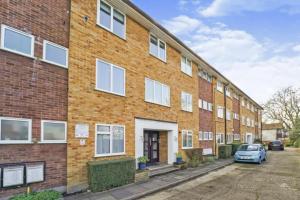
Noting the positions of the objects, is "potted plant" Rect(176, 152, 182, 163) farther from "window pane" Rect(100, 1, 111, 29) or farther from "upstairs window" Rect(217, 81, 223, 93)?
"upstairs window" Rect(217, 81, 223, 93)

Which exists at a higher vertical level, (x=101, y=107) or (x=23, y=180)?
(x=101, y=107)

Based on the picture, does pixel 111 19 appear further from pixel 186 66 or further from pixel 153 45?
pixel 186 66

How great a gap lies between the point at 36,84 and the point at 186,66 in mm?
13271

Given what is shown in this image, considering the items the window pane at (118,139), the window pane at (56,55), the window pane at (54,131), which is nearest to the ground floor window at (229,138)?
the window pane at (118,139)

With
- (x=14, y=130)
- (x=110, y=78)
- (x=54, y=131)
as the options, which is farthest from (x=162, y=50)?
(x=14, y=130)

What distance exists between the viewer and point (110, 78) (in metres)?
11.6

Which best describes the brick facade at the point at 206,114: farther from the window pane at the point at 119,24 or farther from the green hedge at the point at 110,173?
the green hedge at the point at 110,173

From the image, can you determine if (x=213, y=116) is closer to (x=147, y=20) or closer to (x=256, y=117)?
(x=147, y=20)

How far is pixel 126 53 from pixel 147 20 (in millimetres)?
2305

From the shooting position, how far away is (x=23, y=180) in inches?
302

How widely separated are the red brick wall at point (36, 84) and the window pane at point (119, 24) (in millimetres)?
2994

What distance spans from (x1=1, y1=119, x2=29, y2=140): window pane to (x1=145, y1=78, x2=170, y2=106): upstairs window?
7.33 metres

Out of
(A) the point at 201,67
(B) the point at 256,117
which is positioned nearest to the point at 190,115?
(A) the point at 201,67

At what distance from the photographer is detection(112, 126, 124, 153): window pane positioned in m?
11.6
